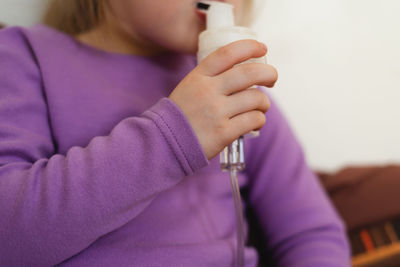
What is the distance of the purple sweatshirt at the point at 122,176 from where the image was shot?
331mm

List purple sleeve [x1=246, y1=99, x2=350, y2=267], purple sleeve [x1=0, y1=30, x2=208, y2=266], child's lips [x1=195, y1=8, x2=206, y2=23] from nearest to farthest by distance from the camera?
1. purple sleeve [x1=0, y1=30, x2=208, y2=266]
2. child's lips [x1=195, y1=8, x2=206, y2=23]
3. purple sleeve [x1=246, y1=99, x2=350, y2=267]

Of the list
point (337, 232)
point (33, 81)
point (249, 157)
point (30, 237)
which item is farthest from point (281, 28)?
point (30, 237)

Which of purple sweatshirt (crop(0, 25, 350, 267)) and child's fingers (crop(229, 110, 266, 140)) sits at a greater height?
child's fingers (crop(229, 110, 266, 140))

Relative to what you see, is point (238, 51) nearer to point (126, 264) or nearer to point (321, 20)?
point (126, 264)

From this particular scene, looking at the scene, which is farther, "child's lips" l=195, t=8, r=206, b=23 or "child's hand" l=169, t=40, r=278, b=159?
"child's lips" l=195, t=8, r=206, b=23

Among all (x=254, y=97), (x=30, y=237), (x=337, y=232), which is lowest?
(x=337, y=232)

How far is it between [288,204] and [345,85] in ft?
1.52

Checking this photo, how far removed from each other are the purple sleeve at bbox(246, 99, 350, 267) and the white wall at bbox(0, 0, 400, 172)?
29 centimetres

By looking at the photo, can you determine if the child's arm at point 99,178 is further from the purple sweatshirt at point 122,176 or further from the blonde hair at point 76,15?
the blonde hair at point 76,15

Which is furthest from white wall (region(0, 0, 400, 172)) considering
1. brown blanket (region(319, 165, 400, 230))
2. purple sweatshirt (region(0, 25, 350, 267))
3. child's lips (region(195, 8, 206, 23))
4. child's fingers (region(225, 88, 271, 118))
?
child's fingers (region(225, 88, 271, 118))

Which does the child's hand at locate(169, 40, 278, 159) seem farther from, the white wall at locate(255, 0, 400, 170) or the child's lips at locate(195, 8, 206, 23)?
the white wall at locate(255, 0, 400, 170)

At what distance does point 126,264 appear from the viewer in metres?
0.39

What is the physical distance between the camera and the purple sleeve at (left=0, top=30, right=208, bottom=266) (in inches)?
12.8

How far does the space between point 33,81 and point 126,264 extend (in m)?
0.27
